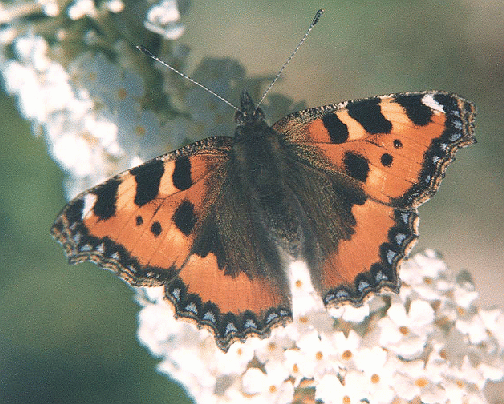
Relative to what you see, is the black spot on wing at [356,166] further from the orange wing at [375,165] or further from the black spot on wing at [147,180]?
the black spot on wing at [147,180]

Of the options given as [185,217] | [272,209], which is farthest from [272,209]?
[185,217]

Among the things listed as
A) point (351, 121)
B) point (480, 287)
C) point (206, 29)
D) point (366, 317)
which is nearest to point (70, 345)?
point (366, 317)

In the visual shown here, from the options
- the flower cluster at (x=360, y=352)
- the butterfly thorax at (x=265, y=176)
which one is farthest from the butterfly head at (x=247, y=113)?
the flower cluster at (x=360, y=352)

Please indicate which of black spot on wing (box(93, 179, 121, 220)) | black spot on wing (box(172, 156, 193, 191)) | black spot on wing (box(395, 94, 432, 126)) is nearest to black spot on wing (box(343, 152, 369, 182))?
black spot on wing (box(395, 94, 432, 126))

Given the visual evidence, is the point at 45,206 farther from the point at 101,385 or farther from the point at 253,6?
the point at 253,6

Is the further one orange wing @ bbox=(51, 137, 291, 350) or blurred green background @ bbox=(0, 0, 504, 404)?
blurred green background @ bbox=(0, 0, 504, 404)

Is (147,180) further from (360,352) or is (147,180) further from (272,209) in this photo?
(360,352)

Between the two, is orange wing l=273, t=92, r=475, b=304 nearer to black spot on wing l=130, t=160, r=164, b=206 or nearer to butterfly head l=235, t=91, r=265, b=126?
butterfly head l=235, t=91, r=265, b=126
